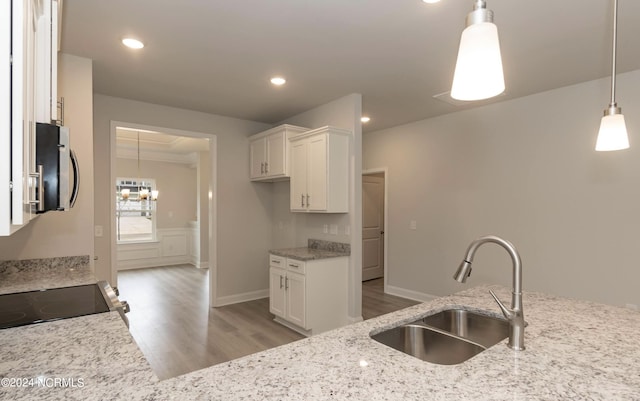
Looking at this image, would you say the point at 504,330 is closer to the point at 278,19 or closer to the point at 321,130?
the point at 278,19

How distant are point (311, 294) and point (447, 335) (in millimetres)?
2228

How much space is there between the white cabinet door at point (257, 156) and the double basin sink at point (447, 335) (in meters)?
3.43

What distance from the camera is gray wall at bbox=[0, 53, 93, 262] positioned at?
2586 mm

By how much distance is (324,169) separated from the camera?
3.72 meters

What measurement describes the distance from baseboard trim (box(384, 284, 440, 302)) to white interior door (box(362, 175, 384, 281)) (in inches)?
32.8

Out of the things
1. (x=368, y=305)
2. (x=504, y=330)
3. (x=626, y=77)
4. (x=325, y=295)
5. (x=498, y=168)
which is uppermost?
(x=626, y=77)

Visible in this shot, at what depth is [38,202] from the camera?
95 cm

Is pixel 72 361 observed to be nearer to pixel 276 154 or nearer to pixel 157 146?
pixel 276 154

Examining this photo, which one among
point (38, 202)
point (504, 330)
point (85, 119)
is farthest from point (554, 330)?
point (85, 119)

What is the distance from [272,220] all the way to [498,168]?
3.19 metres

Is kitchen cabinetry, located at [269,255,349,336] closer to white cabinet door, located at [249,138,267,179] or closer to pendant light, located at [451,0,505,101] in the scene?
white cabinet door, located at [249,138,267,179]

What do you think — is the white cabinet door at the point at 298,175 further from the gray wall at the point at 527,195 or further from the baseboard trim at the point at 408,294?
the baseboard trim at the point at 408,294

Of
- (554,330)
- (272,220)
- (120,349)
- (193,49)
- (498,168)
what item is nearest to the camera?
(120,349)

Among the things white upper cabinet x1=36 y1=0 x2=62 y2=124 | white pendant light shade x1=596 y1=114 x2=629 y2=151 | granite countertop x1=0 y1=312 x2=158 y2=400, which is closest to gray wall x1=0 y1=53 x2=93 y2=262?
granite countertop x1=0 y1=312 x2=158 y2=400
